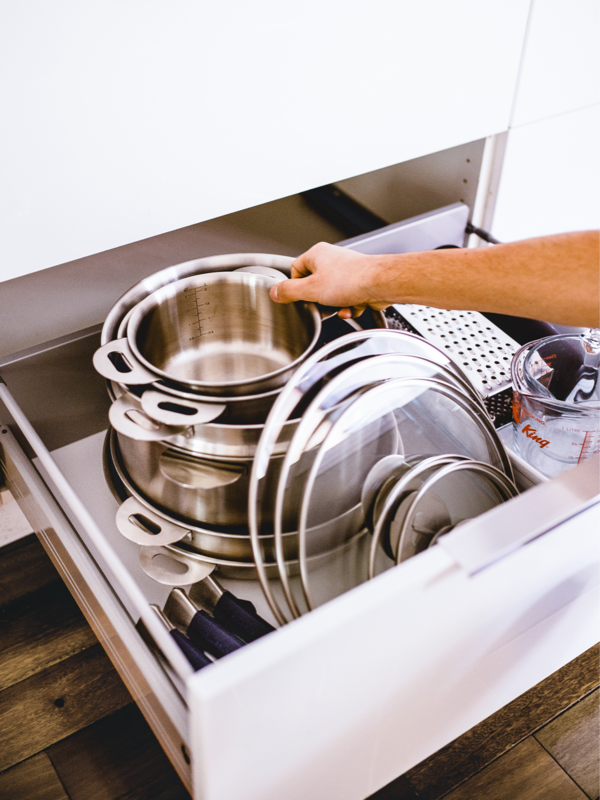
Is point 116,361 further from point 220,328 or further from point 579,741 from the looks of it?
point 579,741

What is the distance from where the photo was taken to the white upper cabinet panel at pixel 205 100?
26.1 inches

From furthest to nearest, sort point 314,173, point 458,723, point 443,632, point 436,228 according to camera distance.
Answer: point 436,228, point 314,173, point 458,723, point 443,632

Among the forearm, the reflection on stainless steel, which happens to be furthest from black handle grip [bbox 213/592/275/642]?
the forearm

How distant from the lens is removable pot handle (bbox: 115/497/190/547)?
0.71 metres

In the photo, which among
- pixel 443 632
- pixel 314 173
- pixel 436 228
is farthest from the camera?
pixel 436 228

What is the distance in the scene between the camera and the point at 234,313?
0.86m

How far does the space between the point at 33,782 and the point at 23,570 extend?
368 mm

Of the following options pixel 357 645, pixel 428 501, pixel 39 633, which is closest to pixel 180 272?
pixel 428 501

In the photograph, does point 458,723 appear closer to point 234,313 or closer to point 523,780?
point 523,780

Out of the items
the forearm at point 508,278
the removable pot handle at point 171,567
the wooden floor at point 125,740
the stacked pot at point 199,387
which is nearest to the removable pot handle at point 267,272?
the stacked pot at point 199,387

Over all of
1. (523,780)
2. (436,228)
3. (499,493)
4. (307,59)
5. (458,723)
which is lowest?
(523,780)

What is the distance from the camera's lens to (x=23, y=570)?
1187mm

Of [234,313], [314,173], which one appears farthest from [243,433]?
[314,173]

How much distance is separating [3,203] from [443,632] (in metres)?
0.59
